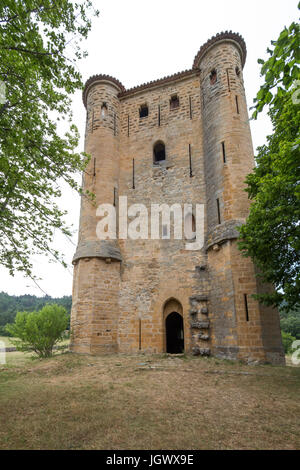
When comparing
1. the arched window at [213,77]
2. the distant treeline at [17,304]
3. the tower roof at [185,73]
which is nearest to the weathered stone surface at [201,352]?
the arched window at [213,77]

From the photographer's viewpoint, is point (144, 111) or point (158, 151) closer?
point (158, 151)

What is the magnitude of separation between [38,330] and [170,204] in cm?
834

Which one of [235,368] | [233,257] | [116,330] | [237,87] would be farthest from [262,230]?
[237,87]

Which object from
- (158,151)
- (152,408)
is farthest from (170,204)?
(152,408)

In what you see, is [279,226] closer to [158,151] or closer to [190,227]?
[190,227]

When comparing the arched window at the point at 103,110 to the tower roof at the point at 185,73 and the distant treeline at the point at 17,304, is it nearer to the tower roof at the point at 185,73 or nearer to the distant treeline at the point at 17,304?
the tower roof at the point at 185,73

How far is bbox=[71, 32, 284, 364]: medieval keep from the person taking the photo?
10031 millimetres

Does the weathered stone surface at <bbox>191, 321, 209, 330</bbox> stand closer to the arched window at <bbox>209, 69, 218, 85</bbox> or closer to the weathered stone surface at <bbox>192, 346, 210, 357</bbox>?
the weathered stone surface at <bbox>192, 346, 210, 357</bbox>

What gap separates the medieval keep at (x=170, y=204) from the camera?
32.9ft

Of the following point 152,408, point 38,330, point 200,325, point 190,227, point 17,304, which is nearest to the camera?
point 152,408

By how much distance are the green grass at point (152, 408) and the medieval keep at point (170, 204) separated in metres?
2.31

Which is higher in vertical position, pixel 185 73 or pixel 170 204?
pixel 185 73

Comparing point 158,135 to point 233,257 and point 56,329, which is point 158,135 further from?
point 56,329

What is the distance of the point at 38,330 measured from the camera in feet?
36.9
